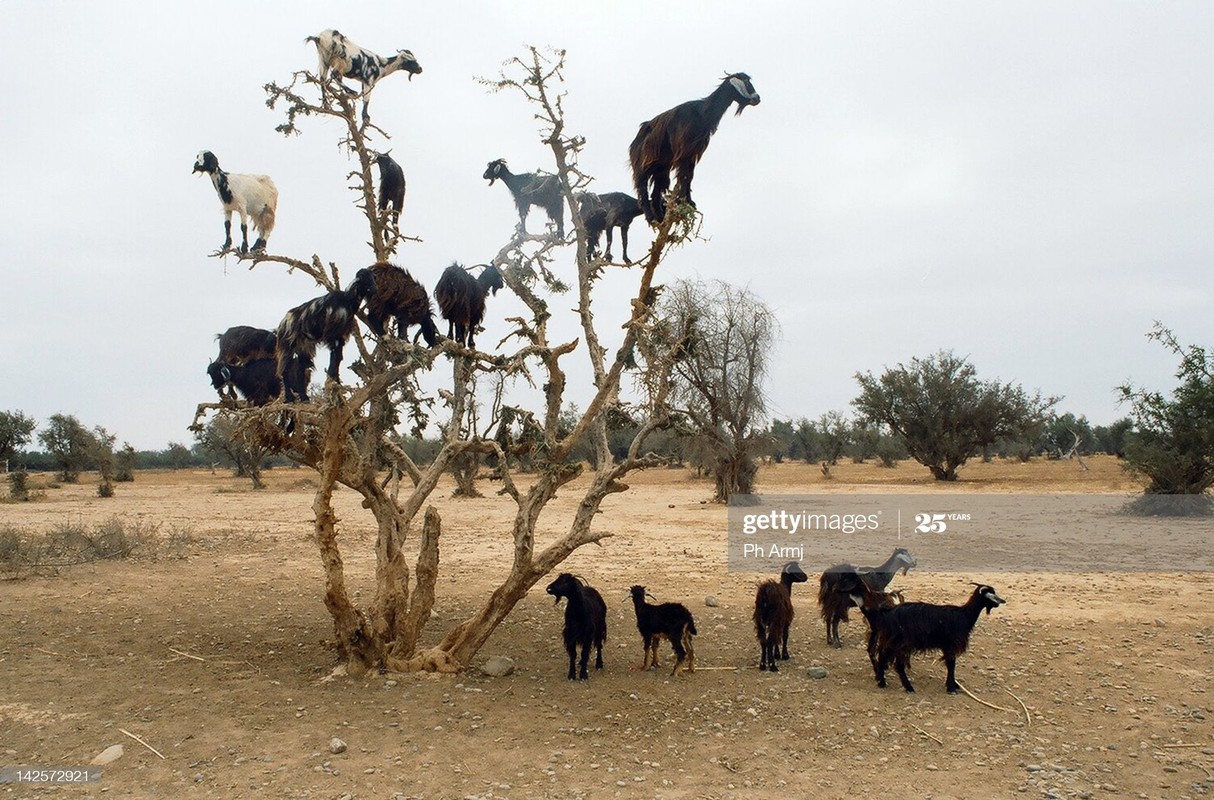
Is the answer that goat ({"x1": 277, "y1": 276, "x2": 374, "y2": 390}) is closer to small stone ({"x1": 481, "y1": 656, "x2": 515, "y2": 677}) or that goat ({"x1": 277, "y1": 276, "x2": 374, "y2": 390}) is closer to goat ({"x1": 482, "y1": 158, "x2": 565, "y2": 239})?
goat ({"x1": 482, "y1": 158, "x2": 565, "y2": 239})

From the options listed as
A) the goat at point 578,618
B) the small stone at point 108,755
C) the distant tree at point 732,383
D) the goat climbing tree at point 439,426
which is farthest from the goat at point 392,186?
the distant tree at point 732,383

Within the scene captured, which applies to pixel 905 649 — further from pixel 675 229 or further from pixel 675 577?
pixel 675 577

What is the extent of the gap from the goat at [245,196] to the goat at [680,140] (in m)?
3.50

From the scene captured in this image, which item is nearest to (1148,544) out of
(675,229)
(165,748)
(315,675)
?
(675,229)

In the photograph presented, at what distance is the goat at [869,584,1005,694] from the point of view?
6.05 m

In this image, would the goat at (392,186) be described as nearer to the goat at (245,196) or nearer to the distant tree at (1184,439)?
the goat at (245,196)

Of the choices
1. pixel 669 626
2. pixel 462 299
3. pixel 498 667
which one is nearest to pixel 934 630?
pixel 669 626

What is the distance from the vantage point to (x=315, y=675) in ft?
21.3

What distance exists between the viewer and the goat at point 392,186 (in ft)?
23.9

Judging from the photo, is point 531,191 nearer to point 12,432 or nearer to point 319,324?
point 319,324

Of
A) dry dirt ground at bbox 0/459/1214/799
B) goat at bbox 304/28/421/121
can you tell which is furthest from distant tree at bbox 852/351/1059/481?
goat at bbox 304/28/421/121

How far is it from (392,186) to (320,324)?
6.14ft

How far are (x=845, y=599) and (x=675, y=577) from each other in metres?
3.95

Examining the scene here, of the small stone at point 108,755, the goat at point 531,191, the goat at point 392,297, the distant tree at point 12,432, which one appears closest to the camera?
the small stone at point 108,755
